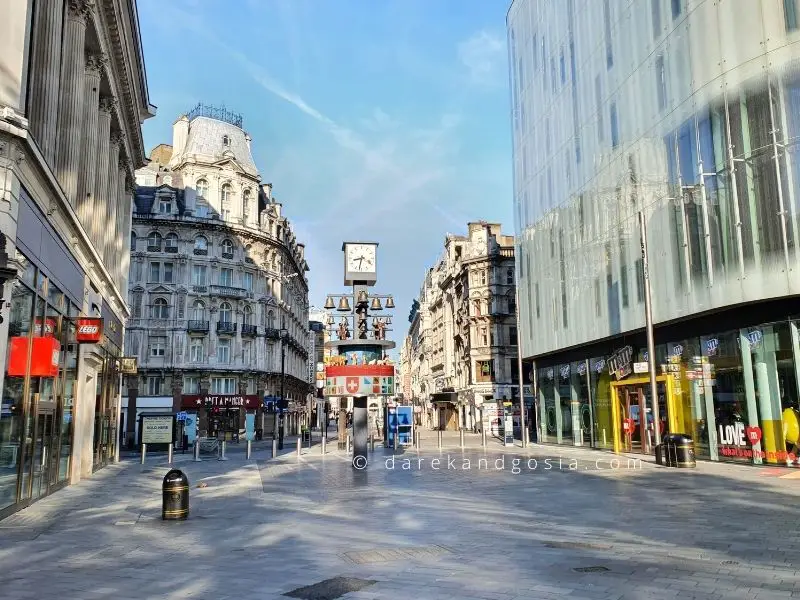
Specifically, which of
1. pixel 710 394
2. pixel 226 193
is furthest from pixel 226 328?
pixel 710 394

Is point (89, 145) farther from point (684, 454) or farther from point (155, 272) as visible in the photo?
point (155, 272)

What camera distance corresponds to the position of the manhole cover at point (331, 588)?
721 cm

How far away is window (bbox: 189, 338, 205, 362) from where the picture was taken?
59.5 m

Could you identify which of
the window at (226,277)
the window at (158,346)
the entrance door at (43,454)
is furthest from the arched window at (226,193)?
the entrance door at (43,454)

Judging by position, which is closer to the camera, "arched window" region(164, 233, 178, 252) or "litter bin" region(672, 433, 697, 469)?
"litter bin" region(672, 433, 697, 469)

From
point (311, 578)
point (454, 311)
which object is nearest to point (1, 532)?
point (311, 578)

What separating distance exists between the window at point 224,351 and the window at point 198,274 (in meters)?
5.56

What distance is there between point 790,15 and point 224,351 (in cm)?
5098

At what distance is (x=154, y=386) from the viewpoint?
192 feet

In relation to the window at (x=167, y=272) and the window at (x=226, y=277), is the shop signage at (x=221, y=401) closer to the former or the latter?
the window at (x=226, y=277)

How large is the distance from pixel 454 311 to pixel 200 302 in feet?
114

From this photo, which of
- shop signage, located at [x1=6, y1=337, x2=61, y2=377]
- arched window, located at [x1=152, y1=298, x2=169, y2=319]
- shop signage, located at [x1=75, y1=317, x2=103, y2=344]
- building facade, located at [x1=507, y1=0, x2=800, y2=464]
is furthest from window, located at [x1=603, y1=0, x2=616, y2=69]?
arched window, located at [x1=152, y1=298, x2=169, y2=319]

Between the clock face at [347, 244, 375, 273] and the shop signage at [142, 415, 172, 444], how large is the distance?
14.2m

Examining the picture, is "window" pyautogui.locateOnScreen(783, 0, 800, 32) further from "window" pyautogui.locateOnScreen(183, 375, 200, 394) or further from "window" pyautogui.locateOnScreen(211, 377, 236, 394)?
"window" pyautogui.locateOnScreen(183, 375, 200, 394)
